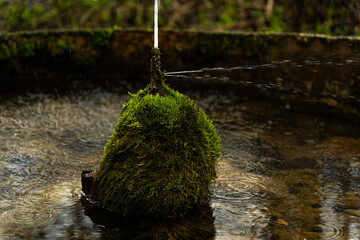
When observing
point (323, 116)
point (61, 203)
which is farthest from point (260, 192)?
point (323, 116)

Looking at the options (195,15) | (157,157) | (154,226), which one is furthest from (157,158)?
(195,15)

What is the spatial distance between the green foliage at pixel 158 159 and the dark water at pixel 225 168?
0.14m

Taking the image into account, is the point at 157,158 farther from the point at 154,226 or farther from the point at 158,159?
the point at 154,226

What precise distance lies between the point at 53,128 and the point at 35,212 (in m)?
2.53

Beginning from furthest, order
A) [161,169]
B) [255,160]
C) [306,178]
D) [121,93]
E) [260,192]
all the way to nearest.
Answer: [121,93] < [255,160] < [306,178] < [260,192] < [161,169]

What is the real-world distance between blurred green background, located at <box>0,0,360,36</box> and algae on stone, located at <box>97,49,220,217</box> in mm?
5722

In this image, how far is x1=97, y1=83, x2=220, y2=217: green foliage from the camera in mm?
3492

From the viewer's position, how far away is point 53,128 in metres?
6.16

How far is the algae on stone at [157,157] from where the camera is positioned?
137 inches

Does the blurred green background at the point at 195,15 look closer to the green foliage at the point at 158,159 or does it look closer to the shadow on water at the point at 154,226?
the green foliage at the point at 158,159

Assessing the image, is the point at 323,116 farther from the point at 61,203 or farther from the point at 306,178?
the point at 61,203

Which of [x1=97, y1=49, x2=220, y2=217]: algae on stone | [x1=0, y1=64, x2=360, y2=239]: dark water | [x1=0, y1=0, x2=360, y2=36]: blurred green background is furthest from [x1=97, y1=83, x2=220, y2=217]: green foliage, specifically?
[x1=0, y1=0, x2=360, y2=36]: blurred green background

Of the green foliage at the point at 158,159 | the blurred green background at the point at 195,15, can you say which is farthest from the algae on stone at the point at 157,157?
the blurred green background at the point at 195,15

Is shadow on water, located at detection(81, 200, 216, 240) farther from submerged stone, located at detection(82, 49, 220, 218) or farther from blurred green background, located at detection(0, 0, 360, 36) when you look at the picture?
blurred green background, located at detection(0, 0, 360, 36)
